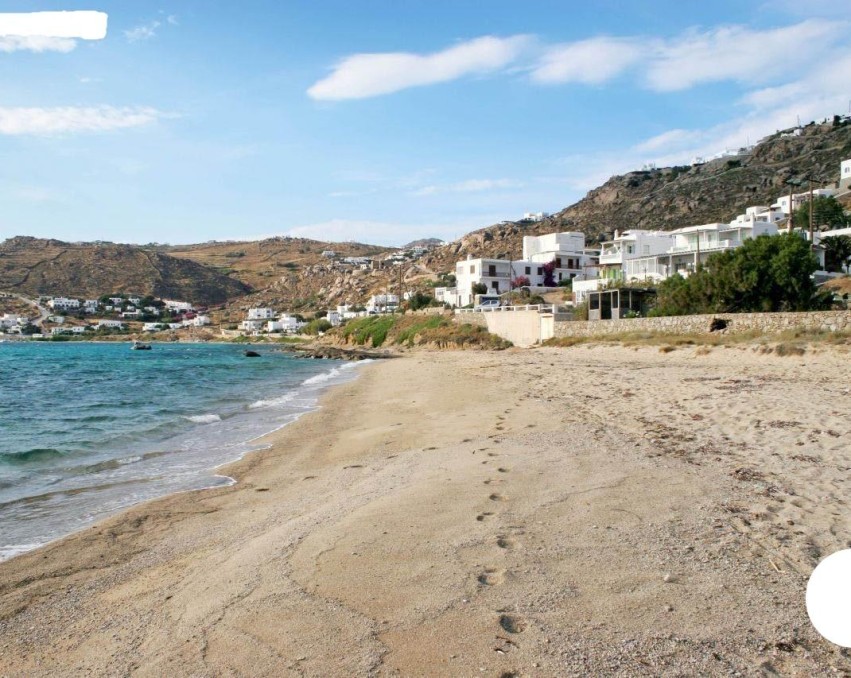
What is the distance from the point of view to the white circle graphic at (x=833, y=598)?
179 cm

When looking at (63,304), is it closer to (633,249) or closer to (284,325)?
(284,325)

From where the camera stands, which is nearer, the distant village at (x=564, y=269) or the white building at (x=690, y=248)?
the white building at (x=690, y=248)

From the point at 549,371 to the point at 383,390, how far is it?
20.8ft

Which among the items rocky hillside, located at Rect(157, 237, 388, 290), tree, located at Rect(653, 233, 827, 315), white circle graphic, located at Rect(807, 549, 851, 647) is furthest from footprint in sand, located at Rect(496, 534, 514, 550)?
rocky hillside, located at Rect(157, 237, 388, 290)

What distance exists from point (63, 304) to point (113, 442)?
13041 cm

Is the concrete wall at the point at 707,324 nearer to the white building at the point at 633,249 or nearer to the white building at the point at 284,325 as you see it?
the white building at the point at 633,249

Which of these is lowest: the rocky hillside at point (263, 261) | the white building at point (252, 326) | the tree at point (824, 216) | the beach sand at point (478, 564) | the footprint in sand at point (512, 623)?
the white building at point (252, 326)

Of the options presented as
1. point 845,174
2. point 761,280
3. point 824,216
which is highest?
point 845,174

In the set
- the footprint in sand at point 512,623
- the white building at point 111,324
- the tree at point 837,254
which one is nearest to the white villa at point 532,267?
the tree at point 837,254

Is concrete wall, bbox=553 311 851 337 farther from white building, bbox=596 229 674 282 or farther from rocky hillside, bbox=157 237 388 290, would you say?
rocky hillside, bbox=157 237 388 290

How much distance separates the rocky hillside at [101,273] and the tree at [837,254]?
420ft

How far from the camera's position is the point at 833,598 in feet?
5.97

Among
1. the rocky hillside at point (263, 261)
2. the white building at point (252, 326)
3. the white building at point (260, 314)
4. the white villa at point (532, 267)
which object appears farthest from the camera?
the rocky hillside at point (263, 261)

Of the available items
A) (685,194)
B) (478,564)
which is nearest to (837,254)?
(478,564)
